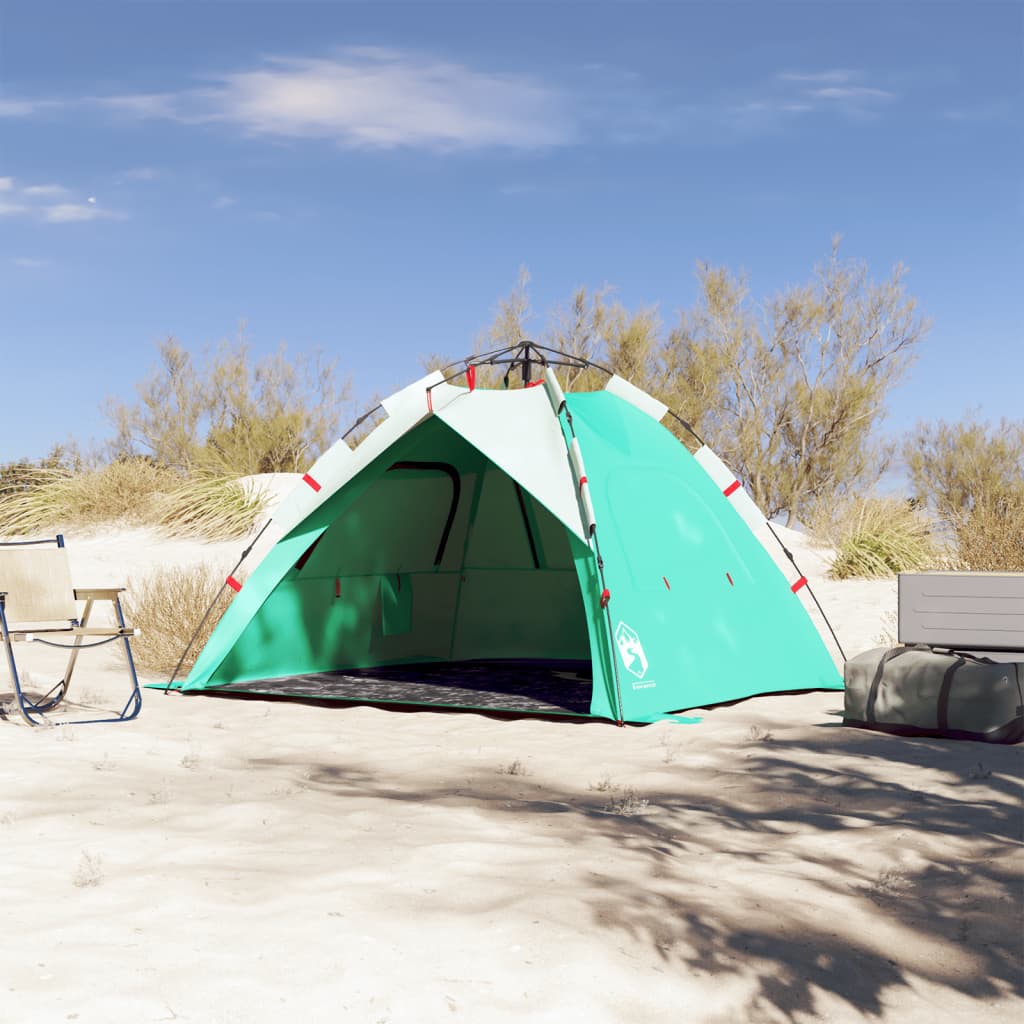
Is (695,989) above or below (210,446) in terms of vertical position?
below

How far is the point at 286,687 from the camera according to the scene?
719 centimetres

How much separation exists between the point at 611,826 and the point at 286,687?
3630mm

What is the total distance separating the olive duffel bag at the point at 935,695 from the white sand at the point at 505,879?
18cm

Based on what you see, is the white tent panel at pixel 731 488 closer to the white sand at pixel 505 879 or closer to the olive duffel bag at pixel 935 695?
the olive duffel bag at pixel 935 695

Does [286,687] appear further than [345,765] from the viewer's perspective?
Yes

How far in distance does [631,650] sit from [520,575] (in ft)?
8.14

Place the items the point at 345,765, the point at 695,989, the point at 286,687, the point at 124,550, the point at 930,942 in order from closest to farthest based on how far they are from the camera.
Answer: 1. the point at 695,989
2. the point at 930,942
3. the point at 345,765
4. the point at 286,687
5. the point at 124,550

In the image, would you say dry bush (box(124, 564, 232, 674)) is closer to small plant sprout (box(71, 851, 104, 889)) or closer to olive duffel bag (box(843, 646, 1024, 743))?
olive duffel bag (box(843, 646, 1024, 743))

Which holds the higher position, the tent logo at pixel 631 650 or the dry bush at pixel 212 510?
the dry bush at pixel 212 510

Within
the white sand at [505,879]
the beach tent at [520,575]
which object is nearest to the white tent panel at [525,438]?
the beach tent at [520,575]

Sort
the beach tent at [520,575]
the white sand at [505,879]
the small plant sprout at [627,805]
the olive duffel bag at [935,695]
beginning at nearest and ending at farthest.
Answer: the white sand at [505,879], the small plant sprout at [627,805], the olive duffel bag at [935,695], the beach tent at [520,575]

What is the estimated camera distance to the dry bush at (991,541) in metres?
9.98

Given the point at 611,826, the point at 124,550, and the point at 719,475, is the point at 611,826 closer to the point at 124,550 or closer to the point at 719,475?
the point at 719,475

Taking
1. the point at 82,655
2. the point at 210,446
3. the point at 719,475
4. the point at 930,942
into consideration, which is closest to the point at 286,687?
the point at 82,655
